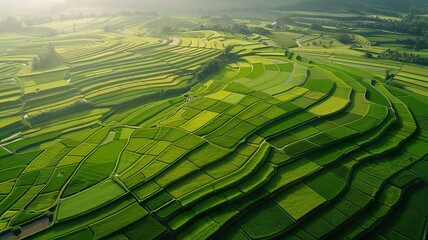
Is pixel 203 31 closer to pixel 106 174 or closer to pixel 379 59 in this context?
pixel 379 59

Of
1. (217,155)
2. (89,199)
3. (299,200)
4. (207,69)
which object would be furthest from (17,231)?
(207,69)

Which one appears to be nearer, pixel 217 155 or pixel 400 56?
pixel 217 155

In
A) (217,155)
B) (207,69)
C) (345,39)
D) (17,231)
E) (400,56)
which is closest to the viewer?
(17,231)

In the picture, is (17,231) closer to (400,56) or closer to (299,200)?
(299,200)

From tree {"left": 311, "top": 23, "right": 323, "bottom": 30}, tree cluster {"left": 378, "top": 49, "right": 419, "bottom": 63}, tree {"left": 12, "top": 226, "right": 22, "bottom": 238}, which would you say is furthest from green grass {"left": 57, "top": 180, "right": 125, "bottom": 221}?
tree {"left": 311, "top": 23, "right": 323, "bottom": 30}

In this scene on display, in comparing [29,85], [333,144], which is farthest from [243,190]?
[29,85]

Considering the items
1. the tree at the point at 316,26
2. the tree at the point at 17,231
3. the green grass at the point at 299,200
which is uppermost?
the green grass at the point at 299,200

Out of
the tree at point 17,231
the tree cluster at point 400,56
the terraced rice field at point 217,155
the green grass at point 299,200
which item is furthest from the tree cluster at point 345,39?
the tree at point 17,231

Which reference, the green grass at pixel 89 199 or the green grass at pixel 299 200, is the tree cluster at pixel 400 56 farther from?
the green grass at pixel 89 199
